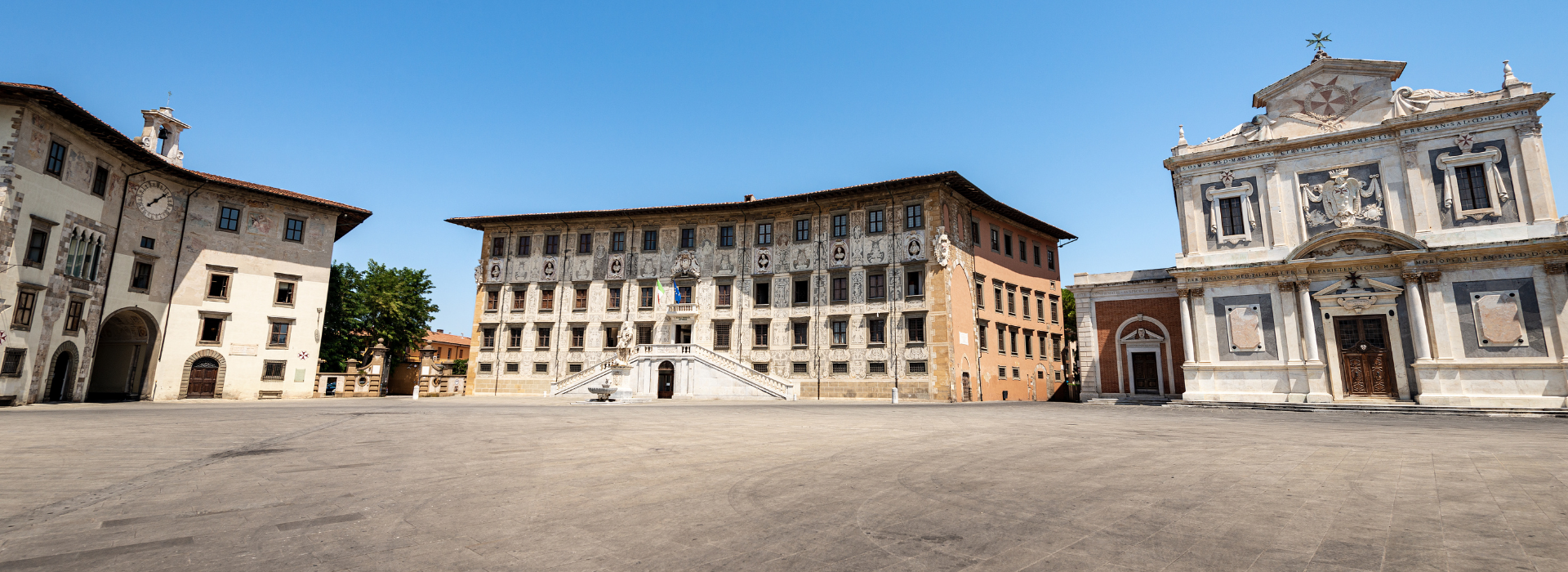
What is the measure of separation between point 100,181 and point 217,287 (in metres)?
6.34

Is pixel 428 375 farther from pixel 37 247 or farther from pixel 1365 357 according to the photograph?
pixel 1365 357

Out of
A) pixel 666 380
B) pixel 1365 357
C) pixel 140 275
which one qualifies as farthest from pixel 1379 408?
pixel 140 275

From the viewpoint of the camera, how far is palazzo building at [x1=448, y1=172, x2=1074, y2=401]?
33281 mm

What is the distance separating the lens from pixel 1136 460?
8.87 meters

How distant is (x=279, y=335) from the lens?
106 ft

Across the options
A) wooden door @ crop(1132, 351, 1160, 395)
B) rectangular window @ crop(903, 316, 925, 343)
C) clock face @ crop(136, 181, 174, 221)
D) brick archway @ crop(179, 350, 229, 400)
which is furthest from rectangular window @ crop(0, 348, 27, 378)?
wooden door @ crop(1132, 351, 1160, 395)

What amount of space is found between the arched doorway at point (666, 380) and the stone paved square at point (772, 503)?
2363 centimetres

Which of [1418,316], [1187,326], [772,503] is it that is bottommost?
[772,503]

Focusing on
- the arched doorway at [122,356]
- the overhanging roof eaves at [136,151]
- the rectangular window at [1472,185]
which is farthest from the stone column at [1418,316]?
the arched doorway at [122,356]

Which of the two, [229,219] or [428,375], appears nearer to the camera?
[229,219]

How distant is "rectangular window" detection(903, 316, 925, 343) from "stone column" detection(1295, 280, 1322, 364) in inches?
601

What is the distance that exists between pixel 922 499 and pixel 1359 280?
2931 cm

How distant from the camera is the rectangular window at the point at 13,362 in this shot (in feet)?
71.8

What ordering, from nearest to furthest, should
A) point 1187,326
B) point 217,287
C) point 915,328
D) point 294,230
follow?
point 1187,326 → point 217,287 → point 915,328 → point 294,230
